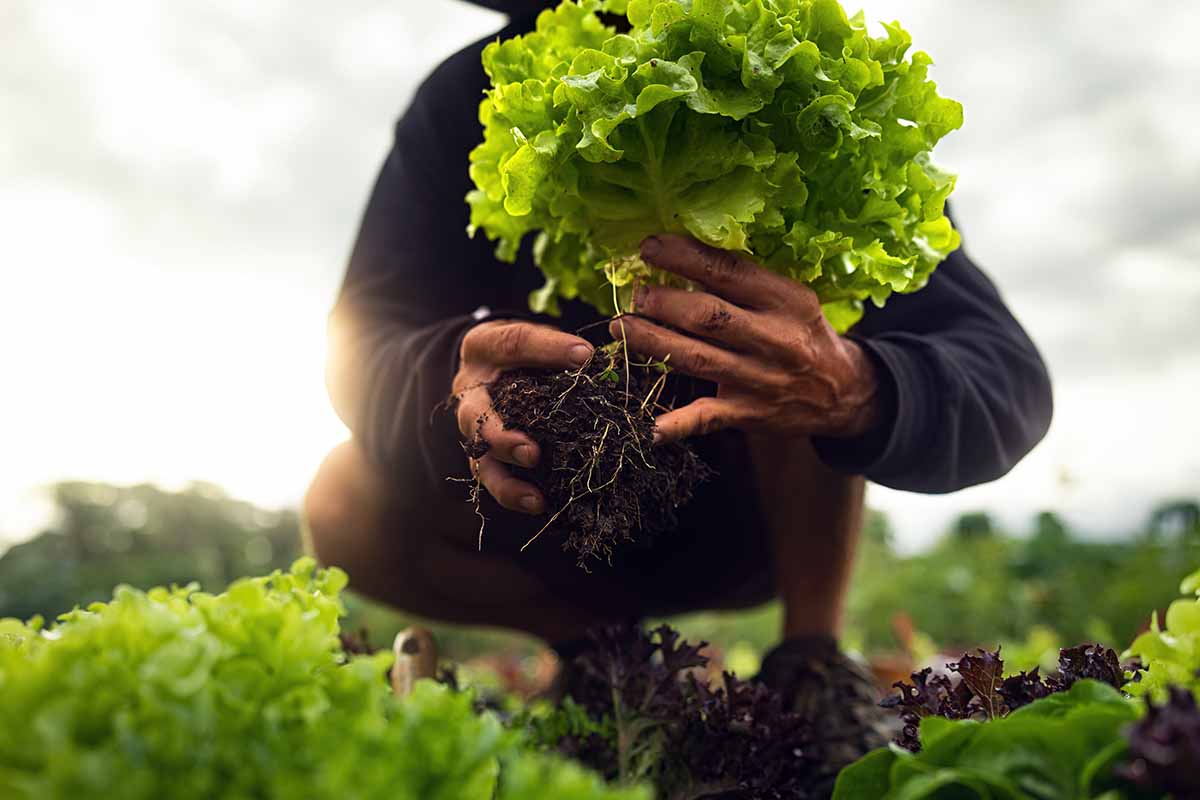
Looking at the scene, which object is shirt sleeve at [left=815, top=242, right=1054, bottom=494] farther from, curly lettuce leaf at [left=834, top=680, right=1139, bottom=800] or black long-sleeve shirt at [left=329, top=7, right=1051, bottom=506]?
curly lettuce leaf at [left=834, top=680, right=1139, bottom=800]

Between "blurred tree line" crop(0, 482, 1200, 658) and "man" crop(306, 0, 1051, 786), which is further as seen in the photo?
"blurred tree line" crop(0, 482, 1200, 658)

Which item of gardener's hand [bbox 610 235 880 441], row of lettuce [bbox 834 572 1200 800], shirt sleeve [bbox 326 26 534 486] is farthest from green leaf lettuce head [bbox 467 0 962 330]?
row of lettuce [bbox 834 572 1200 800]

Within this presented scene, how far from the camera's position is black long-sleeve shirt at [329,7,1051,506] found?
83.4 inches

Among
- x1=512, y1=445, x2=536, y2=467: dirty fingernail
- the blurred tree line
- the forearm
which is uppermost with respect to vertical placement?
the forearm

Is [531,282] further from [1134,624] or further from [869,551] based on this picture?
[869,551]

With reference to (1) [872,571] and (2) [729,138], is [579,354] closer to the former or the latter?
(2) [729,138]

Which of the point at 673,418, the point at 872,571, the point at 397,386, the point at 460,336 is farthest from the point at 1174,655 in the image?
the point at 872,571

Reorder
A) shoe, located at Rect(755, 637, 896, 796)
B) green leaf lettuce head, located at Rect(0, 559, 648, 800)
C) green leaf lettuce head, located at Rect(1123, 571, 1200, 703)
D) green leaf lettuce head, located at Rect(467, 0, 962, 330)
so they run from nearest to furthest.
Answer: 1. green leaf lettuce head, located at Rect(0, 559, 648, 800)
2. green leaf lettuce head, located at Rect(1123, 571, 1200, 703)
3. green leaf lettuce head, located at Rect(467, 0, 962, 330)
4. shoe, located at Rect(755, 637, 896, 796)

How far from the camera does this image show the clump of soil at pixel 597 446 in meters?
1.60

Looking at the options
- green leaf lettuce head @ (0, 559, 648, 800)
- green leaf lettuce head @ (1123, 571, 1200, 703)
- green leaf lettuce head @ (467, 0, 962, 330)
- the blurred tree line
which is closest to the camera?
green leaf lettuce head @ (0, 559, 648, 800)

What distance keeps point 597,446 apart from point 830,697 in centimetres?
115

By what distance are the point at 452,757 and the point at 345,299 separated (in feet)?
6.69

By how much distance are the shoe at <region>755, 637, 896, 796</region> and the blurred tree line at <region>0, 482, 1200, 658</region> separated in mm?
2063

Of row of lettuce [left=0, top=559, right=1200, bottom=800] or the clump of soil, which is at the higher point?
the clump of soil
